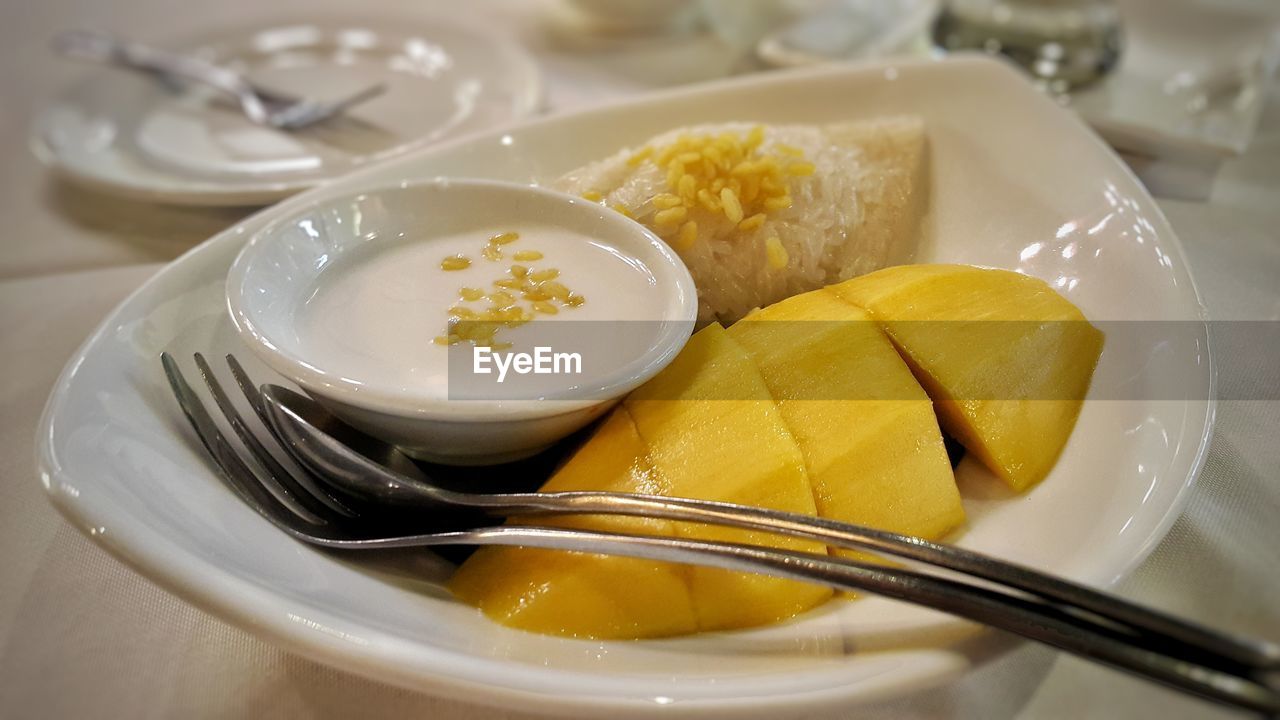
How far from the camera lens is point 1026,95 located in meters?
1.37

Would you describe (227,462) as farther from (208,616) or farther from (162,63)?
(162,63)

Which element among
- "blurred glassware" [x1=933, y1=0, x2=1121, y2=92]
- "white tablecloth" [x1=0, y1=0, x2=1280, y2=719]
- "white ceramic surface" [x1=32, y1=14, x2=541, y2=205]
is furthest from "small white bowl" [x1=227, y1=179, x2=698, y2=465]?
"blurred glassware" [x1=933, y1=0, x2=1121, y2=92]

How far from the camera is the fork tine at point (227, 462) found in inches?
32.3

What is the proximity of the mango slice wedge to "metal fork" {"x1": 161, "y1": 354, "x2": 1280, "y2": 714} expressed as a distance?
22cm

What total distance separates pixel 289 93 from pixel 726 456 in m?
1.55

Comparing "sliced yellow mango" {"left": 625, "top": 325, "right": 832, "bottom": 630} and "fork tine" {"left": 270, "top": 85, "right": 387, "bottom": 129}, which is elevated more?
"sliced yellow mango" {"left": 625, "top": 325, "right": 832, "bottom": 630}

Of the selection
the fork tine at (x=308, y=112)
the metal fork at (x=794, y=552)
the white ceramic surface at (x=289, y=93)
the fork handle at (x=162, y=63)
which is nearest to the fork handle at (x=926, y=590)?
the metal fork at (x=794, y=552)

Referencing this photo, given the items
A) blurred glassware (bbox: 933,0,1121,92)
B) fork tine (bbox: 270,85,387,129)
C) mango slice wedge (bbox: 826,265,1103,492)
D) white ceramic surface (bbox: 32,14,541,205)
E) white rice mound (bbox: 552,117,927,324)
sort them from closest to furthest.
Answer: mango slice wedge (bbox: 826,265,1103,492), white rice mound (bbox: 552,117,927,324), white ceramic surface (bbox: 32,14,541,205), fork tine (bbox: 270,85,387,129), blurred glassware (bbox: 933,0,1121,92)

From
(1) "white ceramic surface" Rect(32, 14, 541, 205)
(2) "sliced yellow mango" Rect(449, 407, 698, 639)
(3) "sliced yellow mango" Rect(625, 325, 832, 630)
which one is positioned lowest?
(1) "white ceramic surface" Rect(32, 14, 541, 205)

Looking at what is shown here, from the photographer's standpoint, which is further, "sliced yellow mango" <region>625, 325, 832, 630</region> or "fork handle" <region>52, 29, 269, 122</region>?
"fork handle" <region>52, 29, 269, 122</region>

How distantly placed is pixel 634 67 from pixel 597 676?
173 centimetres

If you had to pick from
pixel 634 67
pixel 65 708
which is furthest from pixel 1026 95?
pixel 65 708

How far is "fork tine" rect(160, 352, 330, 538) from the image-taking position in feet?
2.69

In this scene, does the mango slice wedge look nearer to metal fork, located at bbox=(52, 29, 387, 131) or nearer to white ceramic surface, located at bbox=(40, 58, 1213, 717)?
white ceramic surface, located at bbox=(40, 58, 1213, 717)
